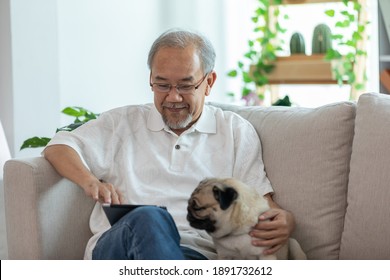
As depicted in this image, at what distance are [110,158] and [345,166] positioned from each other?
0.68m

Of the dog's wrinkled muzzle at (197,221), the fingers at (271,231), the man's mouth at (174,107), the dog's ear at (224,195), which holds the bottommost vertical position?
the fingers at (271,231)

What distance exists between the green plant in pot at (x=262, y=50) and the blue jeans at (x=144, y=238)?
2.69 meters

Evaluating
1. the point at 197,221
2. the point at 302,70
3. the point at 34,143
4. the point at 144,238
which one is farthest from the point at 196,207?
the point at 302,70

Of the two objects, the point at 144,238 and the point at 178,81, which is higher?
the point at 178,81

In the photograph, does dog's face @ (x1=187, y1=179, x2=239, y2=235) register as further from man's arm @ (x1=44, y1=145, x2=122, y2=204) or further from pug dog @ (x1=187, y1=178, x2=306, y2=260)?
man's arm @ (x1=44, y1=145, x2=122, y2=204)

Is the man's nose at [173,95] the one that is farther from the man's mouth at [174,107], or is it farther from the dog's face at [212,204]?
the dog's face at [212,204]

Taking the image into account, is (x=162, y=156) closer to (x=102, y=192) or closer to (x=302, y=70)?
(x=102, y=192)

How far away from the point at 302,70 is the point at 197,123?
2.25 m

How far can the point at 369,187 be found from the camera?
194cm

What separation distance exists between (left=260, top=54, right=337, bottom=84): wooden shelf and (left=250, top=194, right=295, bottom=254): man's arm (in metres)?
2.37

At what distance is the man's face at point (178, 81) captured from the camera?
2.06 meters

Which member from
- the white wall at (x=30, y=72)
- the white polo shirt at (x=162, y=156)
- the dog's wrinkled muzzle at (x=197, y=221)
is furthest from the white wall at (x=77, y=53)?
the dog's wrinkled muzzle at (x=197, y=221)

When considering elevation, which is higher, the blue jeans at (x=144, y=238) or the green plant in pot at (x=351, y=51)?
the green plant in pot at (x=351, y=51)
